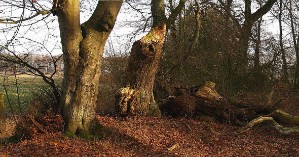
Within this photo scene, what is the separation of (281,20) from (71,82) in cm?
1876

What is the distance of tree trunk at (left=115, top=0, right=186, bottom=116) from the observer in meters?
10.3

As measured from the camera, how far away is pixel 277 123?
34.1 feet

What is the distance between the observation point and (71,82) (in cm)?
789

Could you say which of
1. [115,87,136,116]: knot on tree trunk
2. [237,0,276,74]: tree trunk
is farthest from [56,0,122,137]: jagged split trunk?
[237,0,276,74]: tree trunk

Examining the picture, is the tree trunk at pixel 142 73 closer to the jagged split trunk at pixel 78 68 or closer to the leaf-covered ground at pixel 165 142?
the leaf-covered ground at pixel 165 142

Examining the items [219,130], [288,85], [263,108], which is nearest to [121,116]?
[219,130]

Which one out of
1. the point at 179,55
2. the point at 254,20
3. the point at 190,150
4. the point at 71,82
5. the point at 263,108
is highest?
the point at 254,20

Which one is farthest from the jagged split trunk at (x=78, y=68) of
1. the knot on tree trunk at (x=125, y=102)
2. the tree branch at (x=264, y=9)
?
the tree branch at (x=264, y=9)

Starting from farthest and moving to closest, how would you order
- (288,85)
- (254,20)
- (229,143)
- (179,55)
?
(288,85) < (254,20) < (179,55) < (229,143)

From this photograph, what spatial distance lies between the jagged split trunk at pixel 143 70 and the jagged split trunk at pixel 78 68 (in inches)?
89.6

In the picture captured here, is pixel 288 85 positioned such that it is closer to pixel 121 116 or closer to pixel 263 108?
pixel 263 108

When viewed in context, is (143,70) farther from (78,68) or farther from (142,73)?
(78,68)

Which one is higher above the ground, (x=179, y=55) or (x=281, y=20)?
(x=281, y=20)

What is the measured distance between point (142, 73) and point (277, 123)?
389cm
